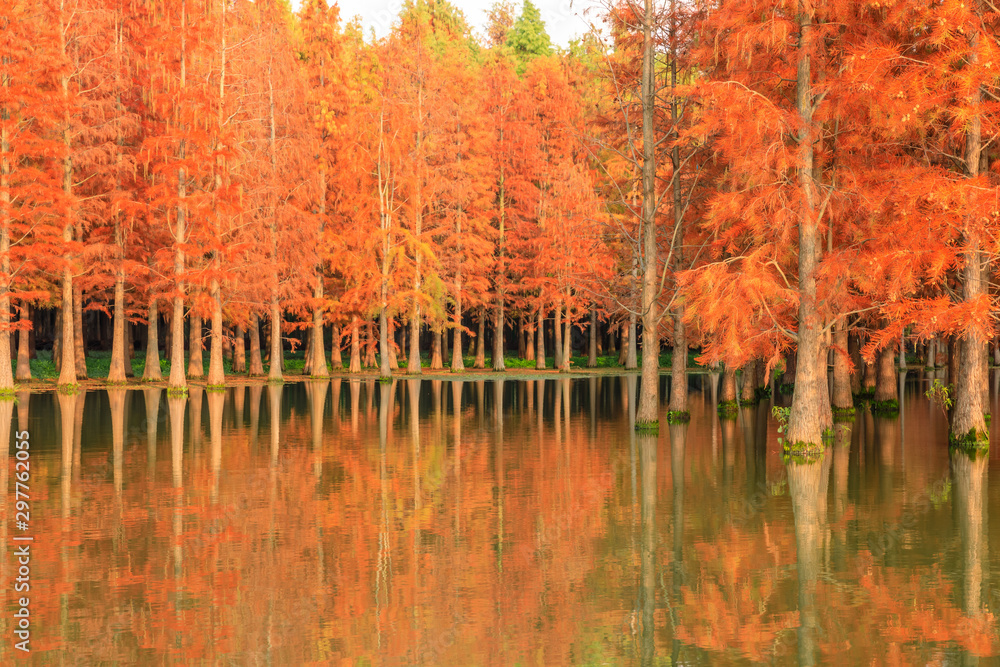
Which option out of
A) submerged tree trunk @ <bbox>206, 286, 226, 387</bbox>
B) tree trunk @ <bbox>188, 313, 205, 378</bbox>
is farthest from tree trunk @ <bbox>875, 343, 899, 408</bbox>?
tree trunk @ <bbox>188, 313, 205, 378</bbox>

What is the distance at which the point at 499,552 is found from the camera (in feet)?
38.2

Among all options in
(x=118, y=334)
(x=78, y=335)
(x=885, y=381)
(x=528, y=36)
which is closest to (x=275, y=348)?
(x=118, y=334)

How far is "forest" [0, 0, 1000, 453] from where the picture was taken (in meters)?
21.5

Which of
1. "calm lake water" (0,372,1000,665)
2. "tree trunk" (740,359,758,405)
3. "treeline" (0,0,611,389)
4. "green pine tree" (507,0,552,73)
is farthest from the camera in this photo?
"green pine tree" (507,0,552,73)

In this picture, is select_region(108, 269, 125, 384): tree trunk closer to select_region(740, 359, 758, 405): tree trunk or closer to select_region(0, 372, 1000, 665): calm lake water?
select_region(0, 372, 1000, 665): calm lake water

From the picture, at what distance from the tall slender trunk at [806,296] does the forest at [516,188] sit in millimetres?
67

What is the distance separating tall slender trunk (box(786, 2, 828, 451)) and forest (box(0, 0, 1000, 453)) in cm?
7

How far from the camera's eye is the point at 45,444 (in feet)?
72.3

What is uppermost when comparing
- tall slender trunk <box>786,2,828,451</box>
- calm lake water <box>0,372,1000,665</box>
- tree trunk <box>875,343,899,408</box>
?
tall slender trunk <box>786,2,828,451</box>

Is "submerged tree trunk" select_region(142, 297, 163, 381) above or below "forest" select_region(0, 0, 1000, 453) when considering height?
below

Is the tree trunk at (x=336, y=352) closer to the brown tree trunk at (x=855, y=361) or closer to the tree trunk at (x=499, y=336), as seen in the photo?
the tree trunk at (x=499, y=336)

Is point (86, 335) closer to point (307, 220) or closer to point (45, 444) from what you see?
point (307, 220)

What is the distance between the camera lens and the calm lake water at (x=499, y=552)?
8352 millimetres

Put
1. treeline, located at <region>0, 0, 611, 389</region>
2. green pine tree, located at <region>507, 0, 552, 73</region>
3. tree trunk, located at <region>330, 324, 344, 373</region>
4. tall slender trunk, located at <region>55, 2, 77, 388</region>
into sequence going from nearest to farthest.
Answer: tall slender trunk, located at <region>55, 2, 77, 388</region>, treeline, located at <region>0, 0, 611, 389</region>, tree trunk, located at <region>330, 324, 344, 373</region>, green pine tree, located at <region>507, 0, 552, 73</region>
